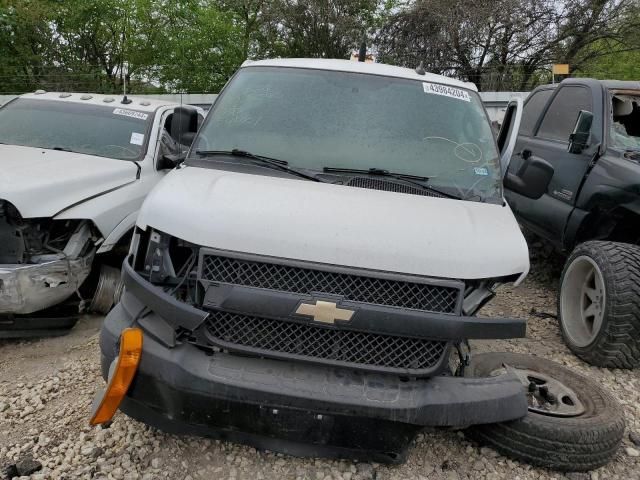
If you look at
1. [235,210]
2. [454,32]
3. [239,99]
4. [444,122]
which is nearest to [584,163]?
[444,122]

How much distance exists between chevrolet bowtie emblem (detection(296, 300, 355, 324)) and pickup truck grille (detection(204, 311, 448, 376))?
0.40 feet

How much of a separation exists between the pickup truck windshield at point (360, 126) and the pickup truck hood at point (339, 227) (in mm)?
454

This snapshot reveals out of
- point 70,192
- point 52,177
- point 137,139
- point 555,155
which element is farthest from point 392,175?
point 137,139

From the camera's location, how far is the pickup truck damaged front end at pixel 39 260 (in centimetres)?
377

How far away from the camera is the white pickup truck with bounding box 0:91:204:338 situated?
394 cm

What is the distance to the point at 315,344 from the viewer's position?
2564 mm

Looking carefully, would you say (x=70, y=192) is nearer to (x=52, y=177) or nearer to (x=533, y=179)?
(x=52, y=177)

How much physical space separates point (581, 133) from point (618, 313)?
1904 mm

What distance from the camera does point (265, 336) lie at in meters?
2.55

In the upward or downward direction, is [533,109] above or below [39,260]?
above

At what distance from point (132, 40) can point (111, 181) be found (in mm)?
20431

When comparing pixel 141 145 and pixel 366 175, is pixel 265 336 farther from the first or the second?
pixel 141 145

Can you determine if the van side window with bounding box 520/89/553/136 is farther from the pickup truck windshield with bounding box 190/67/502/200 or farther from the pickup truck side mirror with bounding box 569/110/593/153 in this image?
the pickup truck windshield with bounding box 190/67/502/200

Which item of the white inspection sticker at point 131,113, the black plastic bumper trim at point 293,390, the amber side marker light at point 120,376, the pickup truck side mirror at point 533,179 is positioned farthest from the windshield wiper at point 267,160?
the white inspection sticker at point 131,113
